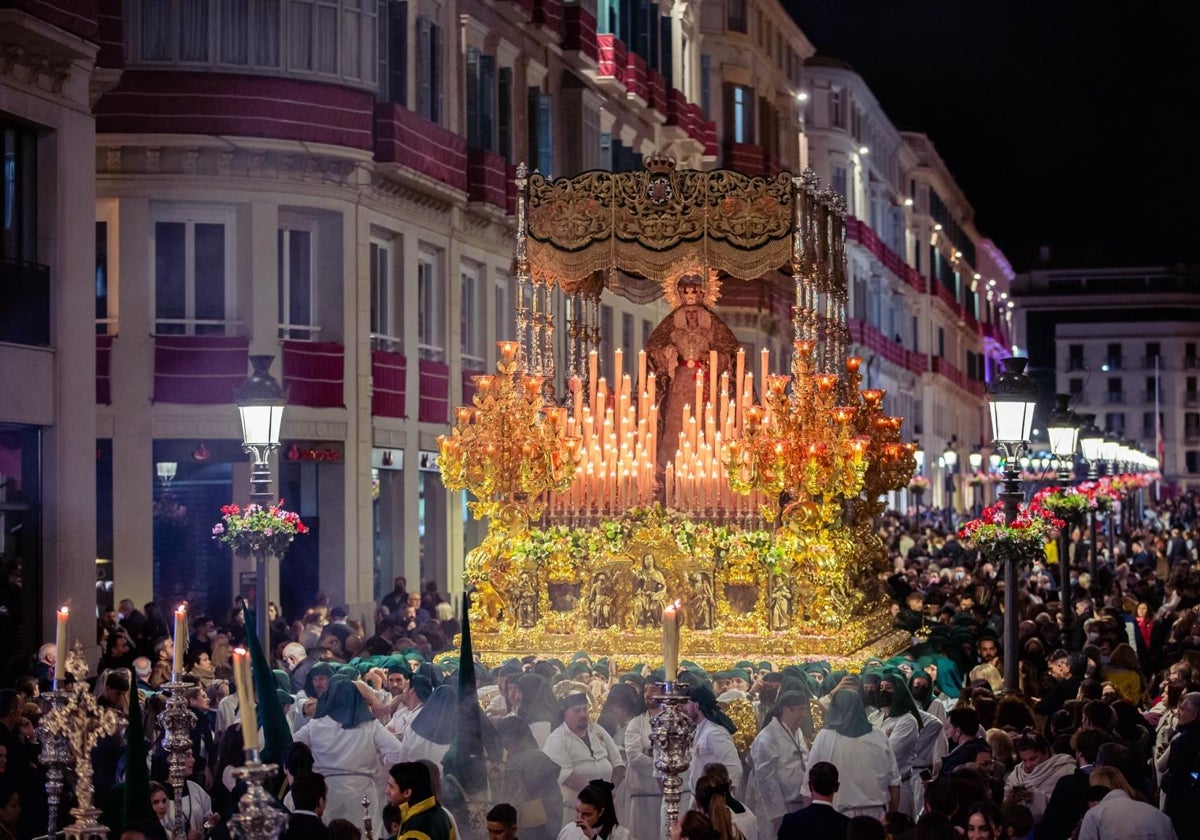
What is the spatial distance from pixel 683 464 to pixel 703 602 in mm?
1959

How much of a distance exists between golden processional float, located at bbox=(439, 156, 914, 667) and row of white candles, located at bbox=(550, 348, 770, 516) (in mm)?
22

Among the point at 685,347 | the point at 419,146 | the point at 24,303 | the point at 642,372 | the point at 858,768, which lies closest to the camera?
the point at 858,768

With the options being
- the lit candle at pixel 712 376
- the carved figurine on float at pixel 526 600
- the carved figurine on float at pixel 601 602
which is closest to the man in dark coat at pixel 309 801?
the carved figurine on float at pixel 601 602

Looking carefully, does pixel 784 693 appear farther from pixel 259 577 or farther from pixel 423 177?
pixel 423 177

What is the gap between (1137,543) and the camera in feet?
152

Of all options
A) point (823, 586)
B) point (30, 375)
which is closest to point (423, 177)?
point (30, 375)

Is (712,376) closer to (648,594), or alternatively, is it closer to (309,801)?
(648,594)

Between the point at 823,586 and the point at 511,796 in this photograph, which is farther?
the point at 823,586

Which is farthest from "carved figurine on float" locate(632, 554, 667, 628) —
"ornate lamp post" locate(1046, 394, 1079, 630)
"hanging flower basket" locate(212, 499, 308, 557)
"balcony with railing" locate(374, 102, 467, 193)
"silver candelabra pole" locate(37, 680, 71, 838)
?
"balcony with railing" locate(374, 102, 467, 193)

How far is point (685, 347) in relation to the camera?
24484 millimetres

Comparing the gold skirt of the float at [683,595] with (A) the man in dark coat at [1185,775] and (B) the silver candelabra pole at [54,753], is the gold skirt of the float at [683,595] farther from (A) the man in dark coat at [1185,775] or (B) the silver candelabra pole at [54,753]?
(B) the silver candelabra pole at [54,753]

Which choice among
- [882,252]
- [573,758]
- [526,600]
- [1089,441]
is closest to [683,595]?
[526,600]

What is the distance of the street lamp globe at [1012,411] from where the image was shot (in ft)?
61.5

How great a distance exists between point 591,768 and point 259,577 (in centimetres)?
368
